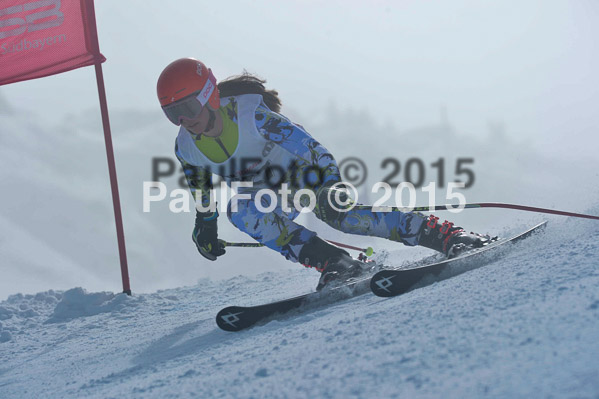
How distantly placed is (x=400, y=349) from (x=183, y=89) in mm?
2114

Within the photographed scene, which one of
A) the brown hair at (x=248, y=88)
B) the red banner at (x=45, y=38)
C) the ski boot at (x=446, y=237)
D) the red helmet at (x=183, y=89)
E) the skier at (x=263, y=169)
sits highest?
the red banner at (x=45, y=38)

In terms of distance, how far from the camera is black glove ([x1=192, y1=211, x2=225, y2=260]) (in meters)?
4.02

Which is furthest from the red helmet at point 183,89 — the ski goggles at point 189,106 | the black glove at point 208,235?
the black glove at point 208,235

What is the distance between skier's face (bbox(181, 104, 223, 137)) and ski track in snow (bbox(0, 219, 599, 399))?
118cm

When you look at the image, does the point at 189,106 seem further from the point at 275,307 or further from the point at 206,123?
the point at 275,307

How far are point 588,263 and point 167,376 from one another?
68.6 inches

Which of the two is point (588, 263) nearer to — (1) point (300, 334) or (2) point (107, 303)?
(1) point (300, 334)

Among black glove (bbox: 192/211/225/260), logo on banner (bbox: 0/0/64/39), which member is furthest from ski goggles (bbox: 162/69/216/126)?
logo on banner (bbox: 0/0/64/39)

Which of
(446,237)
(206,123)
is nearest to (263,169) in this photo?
(206,123)

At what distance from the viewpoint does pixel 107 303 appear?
5602 mm

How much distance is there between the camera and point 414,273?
2855 mm

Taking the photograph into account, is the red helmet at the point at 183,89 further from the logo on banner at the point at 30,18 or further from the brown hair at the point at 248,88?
the logo on banner at the point at 30,18

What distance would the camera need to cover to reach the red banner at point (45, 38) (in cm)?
652

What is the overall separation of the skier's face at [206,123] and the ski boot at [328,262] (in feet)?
2.99
